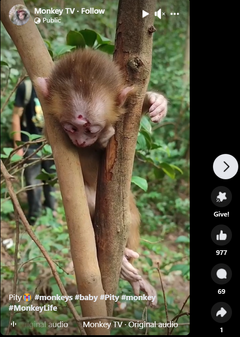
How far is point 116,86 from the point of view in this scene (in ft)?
3.16

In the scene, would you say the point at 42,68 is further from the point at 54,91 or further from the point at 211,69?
the point at 211,69

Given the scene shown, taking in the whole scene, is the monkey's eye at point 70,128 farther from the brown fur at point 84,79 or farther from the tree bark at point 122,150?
the tree bark at point 122,150

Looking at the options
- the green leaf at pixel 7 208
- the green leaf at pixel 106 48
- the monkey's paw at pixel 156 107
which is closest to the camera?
the monkey's paw at pixel 156 107

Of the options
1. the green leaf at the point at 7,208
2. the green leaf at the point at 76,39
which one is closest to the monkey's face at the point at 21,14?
the green leaf at the point at 76,39

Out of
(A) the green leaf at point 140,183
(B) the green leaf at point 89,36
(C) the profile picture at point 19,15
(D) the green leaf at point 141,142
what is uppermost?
Answer: (B) the green leaf at point 89,36

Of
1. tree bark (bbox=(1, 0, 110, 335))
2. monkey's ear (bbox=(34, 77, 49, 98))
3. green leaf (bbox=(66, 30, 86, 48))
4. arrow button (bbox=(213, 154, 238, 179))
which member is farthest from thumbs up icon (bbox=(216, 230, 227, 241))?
green leaf (bbox=(66, 30, 86, 48))

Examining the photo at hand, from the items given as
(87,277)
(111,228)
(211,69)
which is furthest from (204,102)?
(87,277)

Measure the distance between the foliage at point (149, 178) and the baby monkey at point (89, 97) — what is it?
11 cm

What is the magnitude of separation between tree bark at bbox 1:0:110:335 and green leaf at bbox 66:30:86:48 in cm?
25

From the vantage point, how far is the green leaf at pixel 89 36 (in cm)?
109

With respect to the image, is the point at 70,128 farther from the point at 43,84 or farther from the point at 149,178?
the point at 149,178

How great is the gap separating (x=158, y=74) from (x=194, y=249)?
1337mm

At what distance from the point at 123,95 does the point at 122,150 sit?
0.56 ft

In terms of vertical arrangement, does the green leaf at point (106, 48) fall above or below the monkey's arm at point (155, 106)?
above
